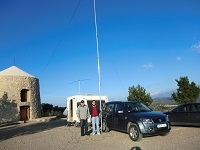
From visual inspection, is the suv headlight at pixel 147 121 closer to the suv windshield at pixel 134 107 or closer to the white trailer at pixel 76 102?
the suv windshield at pixel 134 107

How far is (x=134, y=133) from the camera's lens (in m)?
11.4

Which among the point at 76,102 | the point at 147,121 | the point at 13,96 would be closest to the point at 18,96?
the point at 13,96

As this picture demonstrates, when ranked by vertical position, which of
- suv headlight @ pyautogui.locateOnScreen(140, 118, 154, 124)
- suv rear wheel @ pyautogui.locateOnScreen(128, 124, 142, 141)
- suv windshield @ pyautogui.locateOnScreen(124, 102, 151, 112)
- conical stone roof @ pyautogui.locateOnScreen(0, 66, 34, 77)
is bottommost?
suv rear wheel @ pyautogui.locateOnScreen(128, 124, 142, 141)

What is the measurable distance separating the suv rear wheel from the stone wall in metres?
24.3

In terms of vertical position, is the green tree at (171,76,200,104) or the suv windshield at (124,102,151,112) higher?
the green tree at (171,76,200,104)

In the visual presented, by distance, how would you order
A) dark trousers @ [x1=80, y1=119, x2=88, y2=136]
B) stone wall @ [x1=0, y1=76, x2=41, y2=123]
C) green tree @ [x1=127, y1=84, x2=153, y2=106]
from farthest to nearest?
green tree @ [x1=127, y1=84, x2=153, y2=106] → stone wall @ [x1=0, y1=76, x2=41, y2=123] → dark trousers @ [x1=80, y1=119, x2=88, y2=136]

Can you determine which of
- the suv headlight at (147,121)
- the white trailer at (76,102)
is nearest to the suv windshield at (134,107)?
the suv headlight at (147,121)

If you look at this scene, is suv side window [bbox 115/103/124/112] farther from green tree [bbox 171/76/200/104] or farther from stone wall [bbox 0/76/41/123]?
stone wall [bbox 0/76/41/123]

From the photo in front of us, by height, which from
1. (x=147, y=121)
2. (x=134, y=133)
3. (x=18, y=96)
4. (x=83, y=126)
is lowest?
(x=134, y=133)

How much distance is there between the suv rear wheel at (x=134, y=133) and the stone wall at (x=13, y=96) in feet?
79.8

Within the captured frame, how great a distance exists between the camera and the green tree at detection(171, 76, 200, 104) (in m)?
32.7

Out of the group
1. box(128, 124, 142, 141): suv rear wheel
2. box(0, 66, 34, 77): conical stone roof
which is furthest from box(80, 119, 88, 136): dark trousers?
box(0, 66, 34, 77): conical stone roof

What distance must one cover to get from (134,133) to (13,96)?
990 inches

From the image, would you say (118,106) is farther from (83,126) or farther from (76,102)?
(76,102)
